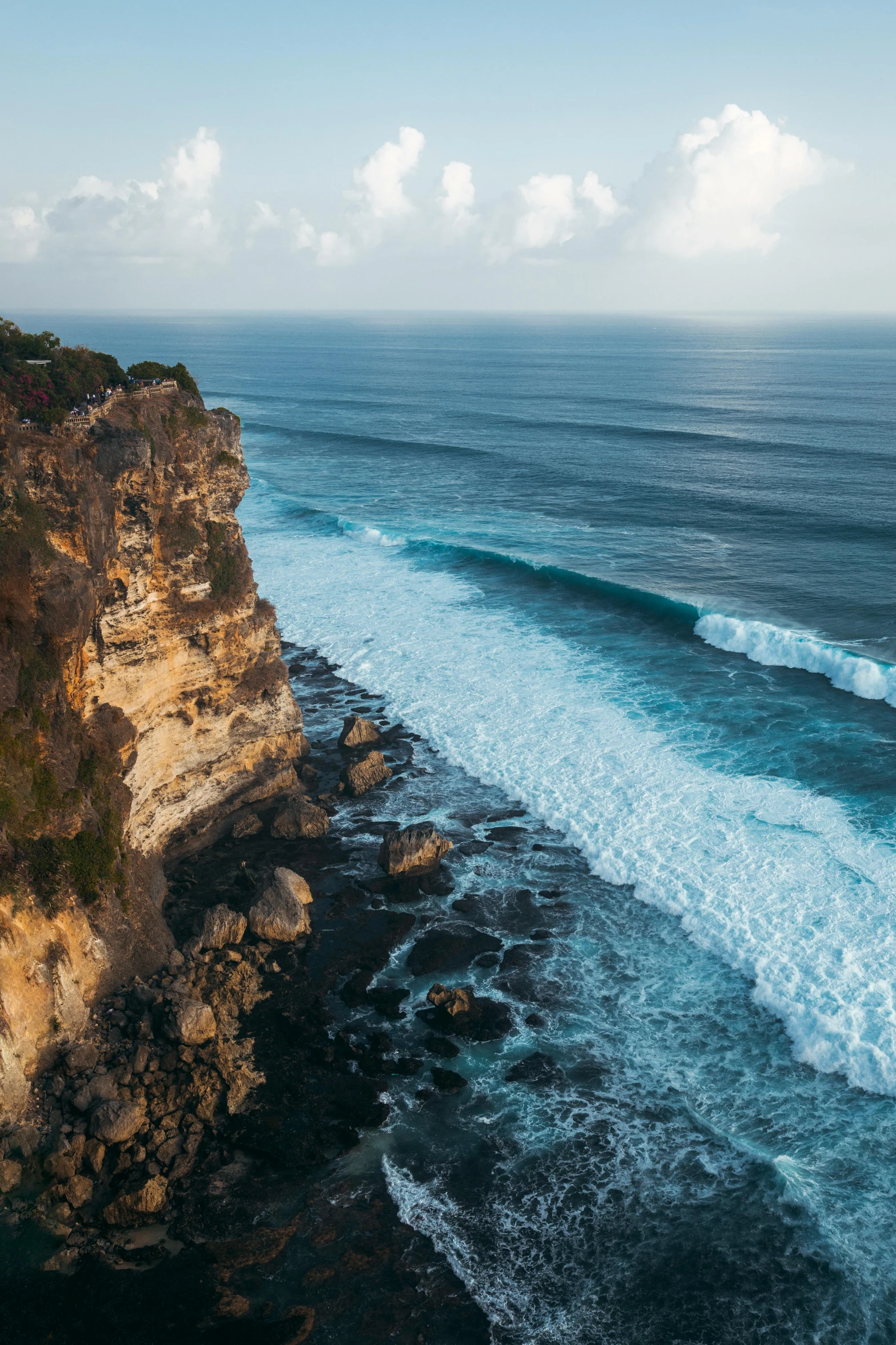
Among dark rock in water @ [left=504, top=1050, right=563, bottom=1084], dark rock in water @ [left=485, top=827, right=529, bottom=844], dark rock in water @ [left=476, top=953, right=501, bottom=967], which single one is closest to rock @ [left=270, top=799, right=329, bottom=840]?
dark rock in water @ [left=485, top=827, right=529, bottom=844]

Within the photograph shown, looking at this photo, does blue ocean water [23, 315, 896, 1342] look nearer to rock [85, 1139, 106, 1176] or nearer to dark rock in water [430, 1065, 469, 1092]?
dark rock in water [430, 1065, 469, 1092]

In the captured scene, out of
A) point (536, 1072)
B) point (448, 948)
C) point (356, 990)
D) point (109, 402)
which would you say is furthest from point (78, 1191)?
point (109, 402)

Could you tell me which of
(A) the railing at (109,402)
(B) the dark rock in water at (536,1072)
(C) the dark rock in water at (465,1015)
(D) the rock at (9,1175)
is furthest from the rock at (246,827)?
(A) the railing at (109,402)

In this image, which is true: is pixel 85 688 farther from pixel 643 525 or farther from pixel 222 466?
pixel 643 525

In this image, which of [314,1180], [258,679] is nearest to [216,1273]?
[314,1180]

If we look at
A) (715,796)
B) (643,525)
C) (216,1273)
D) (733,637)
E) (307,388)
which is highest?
(307,388)
